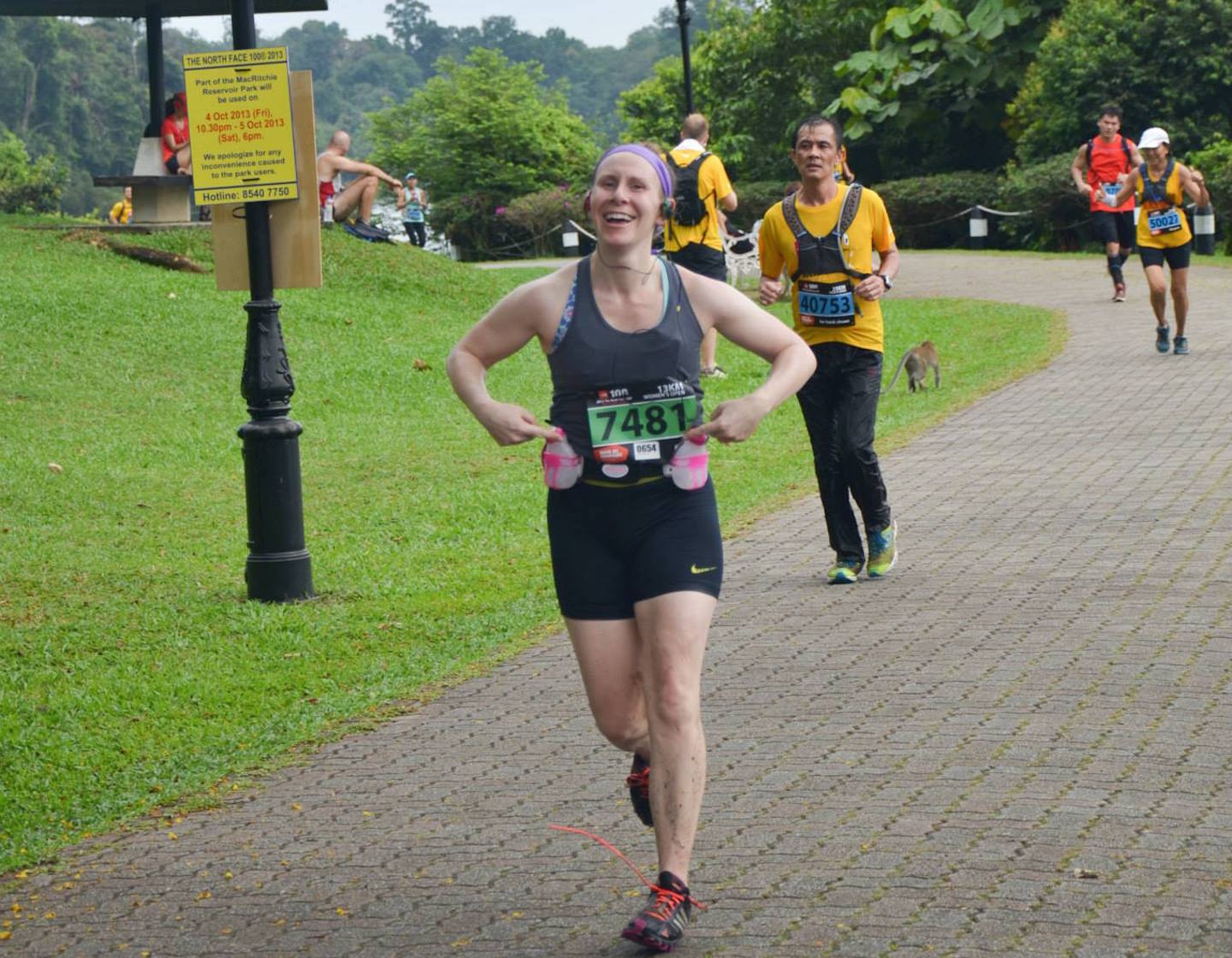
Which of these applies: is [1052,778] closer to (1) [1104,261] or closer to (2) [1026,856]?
(2) [1026,856]

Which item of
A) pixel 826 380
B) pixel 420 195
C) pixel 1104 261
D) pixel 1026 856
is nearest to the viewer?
pixel 1026 856

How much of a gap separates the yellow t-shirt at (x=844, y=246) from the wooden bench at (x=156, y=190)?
638 inches

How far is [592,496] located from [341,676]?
3332mm

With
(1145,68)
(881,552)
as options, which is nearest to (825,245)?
(881,552)

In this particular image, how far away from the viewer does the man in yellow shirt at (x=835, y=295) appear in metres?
8.70

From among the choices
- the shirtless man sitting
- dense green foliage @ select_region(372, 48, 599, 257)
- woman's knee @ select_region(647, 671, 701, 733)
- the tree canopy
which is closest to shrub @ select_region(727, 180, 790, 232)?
dense green foliage @ select_region(372, 48, 599, 257)

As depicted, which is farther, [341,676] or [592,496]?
[341,676]

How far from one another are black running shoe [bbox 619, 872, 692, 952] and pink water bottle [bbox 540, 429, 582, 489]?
0.99 m

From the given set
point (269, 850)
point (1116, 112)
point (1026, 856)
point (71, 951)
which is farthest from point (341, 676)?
point (1116, 112)

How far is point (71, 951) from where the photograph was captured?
4820 mm

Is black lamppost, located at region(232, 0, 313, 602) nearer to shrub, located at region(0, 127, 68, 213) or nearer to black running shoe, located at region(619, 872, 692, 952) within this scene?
black running shoe, located at region(619, 872, 692, 952)

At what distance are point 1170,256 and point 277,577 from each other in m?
9.62

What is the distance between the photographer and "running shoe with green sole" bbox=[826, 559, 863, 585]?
911 centimetres

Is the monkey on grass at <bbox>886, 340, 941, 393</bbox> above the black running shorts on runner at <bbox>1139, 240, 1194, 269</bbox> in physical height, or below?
below
